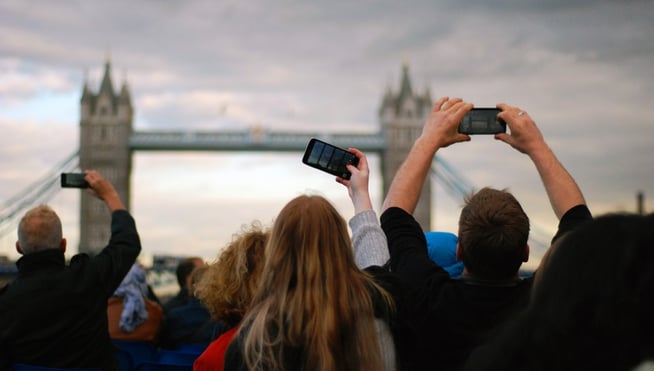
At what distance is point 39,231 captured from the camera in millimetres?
3170

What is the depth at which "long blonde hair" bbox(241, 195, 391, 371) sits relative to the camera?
1.96 m

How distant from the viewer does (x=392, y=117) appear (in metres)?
47.4

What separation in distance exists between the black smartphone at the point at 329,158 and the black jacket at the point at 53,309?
1.12m

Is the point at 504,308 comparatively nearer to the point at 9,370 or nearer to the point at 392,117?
the point at 9,370

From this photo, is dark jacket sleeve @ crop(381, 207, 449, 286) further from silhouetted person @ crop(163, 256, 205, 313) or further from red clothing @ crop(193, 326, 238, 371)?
silhouetted person @ crop(163, 256, 205, 313)

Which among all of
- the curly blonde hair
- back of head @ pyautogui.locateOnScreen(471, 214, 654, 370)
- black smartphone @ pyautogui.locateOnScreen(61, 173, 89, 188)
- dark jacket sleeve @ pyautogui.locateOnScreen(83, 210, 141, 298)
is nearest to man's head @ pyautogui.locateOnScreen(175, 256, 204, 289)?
black smartphone @ pyautogui.locateOnScreen(61, 173, 89, 188)

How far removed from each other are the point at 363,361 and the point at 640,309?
108 centimetres

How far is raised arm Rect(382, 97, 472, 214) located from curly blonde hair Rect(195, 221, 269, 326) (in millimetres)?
415

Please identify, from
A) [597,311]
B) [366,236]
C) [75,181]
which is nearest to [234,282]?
[366,236]

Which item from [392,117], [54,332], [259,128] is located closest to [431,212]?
[392,117]

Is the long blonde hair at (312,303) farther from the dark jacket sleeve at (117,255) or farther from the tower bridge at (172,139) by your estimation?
the tower bridge at (172,139)

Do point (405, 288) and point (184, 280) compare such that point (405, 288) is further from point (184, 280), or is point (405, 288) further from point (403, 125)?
point (403, 125)

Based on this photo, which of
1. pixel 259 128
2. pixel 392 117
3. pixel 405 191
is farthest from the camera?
pixel 392 117

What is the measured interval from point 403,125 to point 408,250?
4545cm
